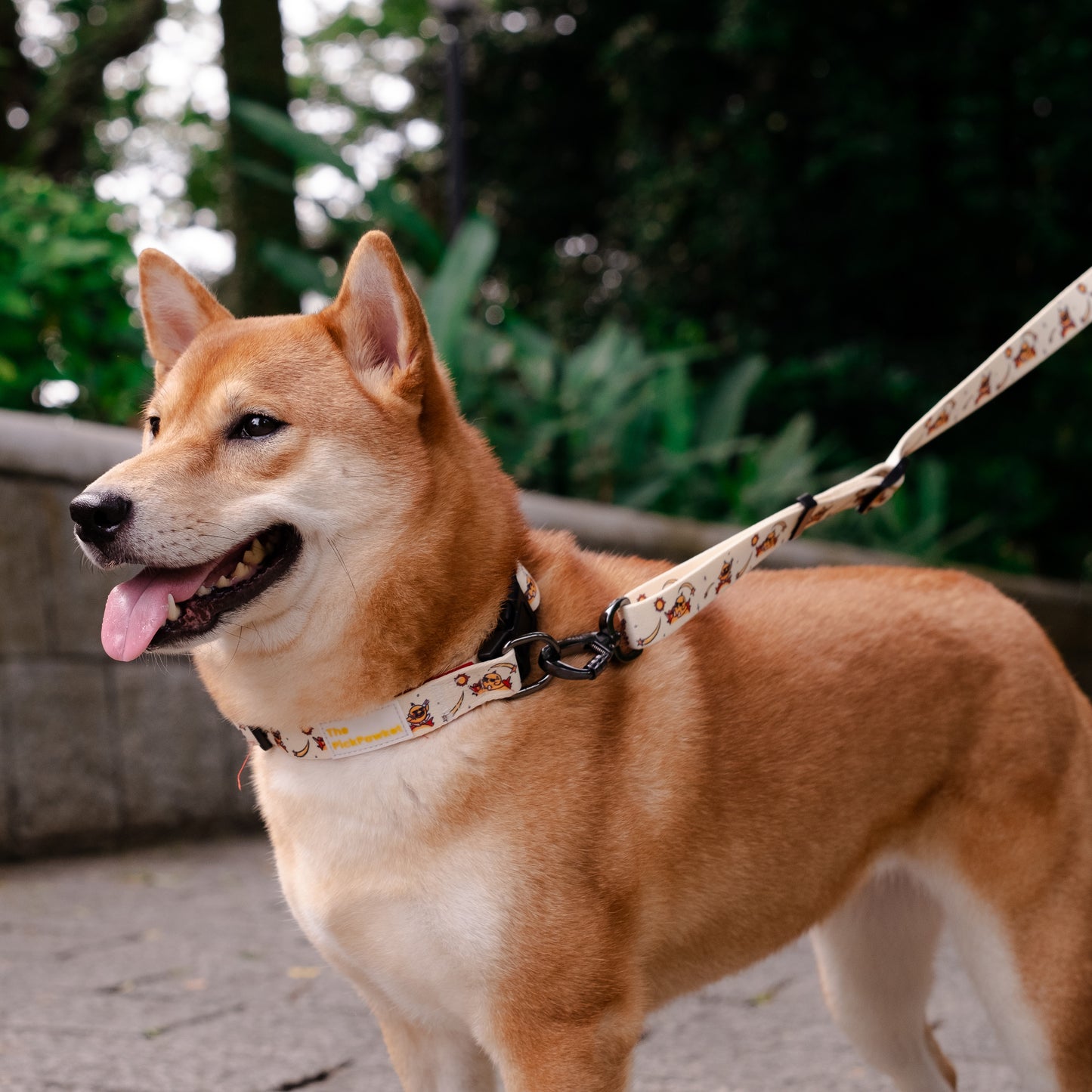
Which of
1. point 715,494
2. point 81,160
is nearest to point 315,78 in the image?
point 81,160

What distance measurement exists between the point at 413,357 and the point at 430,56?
47.6ft

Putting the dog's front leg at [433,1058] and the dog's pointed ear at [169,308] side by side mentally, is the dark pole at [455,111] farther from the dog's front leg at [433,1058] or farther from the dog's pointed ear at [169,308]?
the dog's front leg at [433,1058]

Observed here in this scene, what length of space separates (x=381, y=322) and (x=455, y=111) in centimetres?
912

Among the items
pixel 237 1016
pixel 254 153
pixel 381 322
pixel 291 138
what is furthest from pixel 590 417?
pixel 381 322

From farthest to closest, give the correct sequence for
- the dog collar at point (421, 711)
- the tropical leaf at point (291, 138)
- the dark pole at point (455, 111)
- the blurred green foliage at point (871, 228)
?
1. the blurred green foliage at point (871, 228)
2. the dark pole at point (455, 111)
3. the tropical leaf at point (291, 138)
4. the dog collar at point (421, 711)

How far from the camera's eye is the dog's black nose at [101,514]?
2.01m

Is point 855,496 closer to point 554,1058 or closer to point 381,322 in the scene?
point 381,322

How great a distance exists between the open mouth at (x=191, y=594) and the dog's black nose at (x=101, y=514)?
10 cm

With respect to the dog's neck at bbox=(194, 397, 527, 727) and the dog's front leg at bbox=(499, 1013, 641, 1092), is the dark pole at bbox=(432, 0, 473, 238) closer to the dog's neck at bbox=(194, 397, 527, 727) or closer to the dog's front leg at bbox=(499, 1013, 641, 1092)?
the dog's neck at bbox=(194, 397, 527, 727)

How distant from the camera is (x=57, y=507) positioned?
5.20 m

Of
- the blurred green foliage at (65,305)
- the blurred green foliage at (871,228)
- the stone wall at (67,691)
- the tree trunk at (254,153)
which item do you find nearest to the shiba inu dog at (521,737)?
the stone wall at (67,691)

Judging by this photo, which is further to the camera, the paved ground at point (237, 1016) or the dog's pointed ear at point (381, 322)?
the paved ground at point (237, 1016)

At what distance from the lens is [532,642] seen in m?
2.17

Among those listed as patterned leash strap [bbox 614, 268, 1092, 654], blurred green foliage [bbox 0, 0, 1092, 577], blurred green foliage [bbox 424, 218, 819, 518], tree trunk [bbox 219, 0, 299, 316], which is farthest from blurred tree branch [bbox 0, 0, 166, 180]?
patterned leash strap [bbox 614, 268, 1092, 654]
